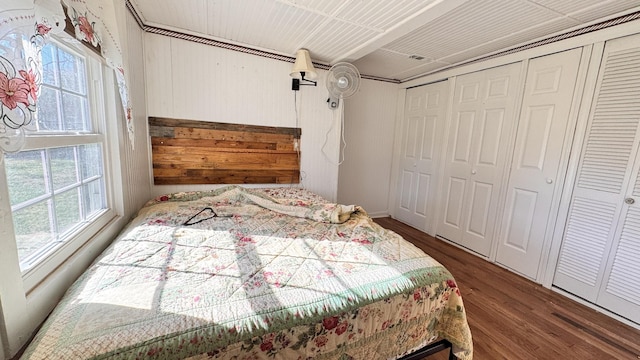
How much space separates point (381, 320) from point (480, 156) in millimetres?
2484

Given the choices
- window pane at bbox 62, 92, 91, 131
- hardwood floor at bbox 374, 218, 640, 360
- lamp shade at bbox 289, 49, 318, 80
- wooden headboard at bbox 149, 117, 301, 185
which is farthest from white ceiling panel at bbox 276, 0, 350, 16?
hardwood floor at bbox 374, 218, 640, 360

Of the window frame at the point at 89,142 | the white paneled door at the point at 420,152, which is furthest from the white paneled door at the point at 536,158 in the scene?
the window frame at the point at 89,142

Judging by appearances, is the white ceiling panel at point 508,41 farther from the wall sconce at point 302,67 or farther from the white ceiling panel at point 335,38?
the wall sconce at point 302,67

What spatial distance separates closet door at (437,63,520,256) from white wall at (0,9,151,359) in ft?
10.9

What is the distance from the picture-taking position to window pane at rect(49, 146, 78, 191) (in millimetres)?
1094

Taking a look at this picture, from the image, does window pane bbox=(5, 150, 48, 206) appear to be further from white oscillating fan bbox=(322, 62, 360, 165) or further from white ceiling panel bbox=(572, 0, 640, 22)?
white ceiling panel bbox=(572, 0, 640, 22)

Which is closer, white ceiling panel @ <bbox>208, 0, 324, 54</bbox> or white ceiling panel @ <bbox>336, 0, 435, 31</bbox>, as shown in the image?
white ceiling panel @ <bbox>336, 0, 435, 31</bbox>

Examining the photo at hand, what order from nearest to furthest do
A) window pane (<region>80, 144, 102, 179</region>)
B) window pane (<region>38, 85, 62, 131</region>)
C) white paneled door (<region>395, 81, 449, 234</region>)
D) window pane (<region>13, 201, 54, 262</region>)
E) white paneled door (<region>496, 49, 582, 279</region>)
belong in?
window pane (<region>13, 201, 54, 262</region>) < window pane (<region>38, 85, 62, 131</region>) < window pane (<region>80, 144, 102, 179</region>) < white paneled door (<region>496, 49, 582, 279</region>) < white paneled door (<region>395, 81, 449, 234</region>)

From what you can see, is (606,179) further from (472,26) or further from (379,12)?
(379,12)

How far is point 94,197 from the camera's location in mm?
1463

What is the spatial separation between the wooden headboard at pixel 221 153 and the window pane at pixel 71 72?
3.12 feet

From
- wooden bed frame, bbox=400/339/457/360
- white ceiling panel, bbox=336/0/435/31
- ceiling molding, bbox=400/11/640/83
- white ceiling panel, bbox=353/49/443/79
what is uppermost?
white ceiling panel, bbox=353/49/443/79

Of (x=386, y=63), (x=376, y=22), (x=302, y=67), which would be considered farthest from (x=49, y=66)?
(x=386, y=63)

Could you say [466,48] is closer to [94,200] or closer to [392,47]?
[392,47]
